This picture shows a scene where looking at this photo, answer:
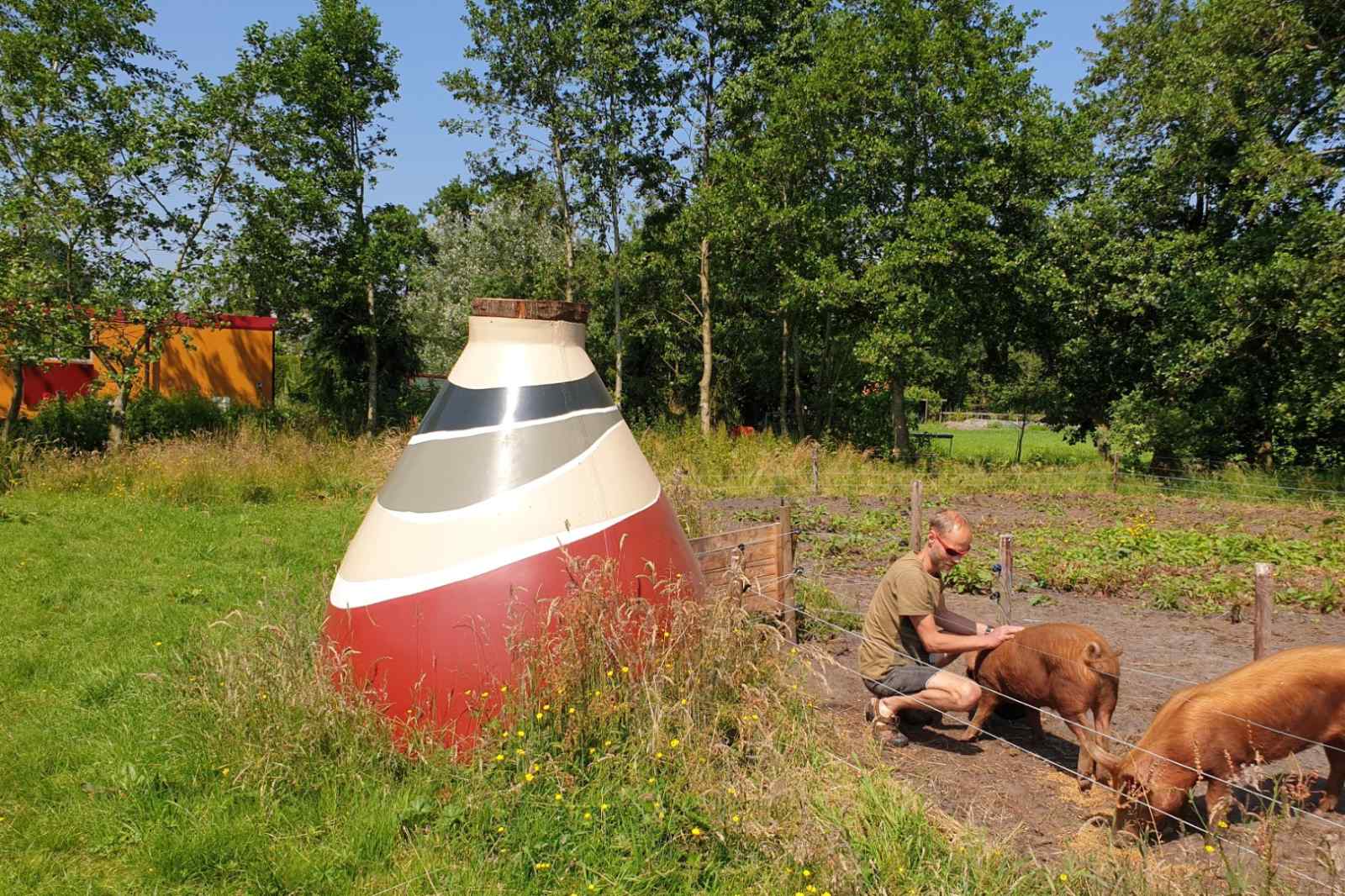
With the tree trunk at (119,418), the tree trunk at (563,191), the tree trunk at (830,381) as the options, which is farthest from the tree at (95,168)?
the tree trunk at (830,381)

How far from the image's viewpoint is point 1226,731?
11.6 ft

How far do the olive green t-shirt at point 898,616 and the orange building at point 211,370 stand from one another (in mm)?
20671

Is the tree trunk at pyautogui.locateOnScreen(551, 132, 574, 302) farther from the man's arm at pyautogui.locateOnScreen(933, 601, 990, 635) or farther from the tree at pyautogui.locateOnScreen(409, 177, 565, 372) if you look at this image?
the man's arm at pyautogui.locateOnScreen(933, 601, 990, 635)

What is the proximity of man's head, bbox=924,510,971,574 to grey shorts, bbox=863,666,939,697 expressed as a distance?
0.56 metres

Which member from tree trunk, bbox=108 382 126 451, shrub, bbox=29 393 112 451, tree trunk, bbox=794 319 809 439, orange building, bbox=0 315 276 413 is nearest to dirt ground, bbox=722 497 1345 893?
tree trunk, bbox=108 382 126 451

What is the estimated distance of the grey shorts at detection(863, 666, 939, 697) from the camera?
459 centimetres

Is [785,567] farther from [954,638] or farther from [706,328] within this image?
[706,328]

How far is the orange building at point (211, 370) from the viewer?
21.5 metres

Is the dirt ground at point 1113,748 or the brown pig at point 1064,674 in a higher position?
the brown pig at point 1064,674

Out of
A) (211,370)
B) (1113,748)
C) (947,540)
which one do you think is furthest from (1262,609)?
(211,370)

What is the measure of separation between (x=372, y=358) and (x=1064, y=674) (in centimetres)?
2178

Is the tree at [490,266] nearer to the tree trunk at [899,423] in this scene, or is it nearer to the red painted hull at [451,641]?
the tree trunk at [899,423]

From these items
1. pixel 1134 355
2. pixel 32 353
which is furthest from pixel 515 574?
pixel 1134 355

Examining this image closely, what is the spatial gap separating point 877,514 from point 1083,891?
938cm
